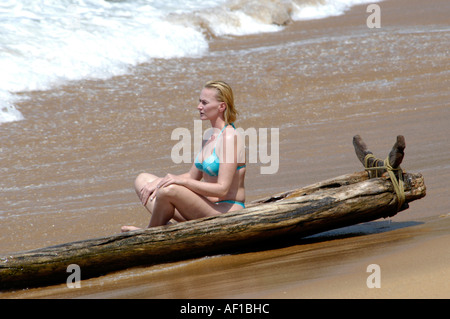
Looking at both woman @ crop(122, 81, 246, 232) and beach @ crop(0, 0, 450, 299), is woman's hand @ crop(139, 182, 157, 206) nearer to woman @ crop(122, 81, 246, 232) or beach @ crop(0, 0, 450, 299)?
woman @ crop(122, 81, 246, 232)

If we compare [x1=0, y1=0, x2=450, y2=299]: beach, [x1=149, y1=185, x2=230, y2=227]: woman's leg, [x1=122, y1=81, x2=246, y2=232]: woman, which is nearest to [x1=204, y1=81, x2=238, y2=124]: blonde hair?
[x1=122, y1=81, x2=246, y2=232]: woman

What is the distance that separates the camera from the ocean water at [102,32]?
10891mm

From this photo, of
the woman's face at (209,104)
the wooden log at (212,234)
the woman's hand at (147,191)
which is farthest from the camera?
the woman's hand at (147,191)

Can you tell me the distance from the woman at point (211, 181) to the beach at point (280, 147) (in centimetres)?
41

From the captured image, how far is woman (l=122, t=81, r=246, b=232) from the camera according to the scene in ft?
15.0

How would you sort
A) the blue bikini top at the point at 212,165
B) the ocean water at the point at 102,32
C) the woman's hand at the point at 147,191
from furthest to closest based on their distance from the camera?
the ocean water at the point at 102,32
the woman's hand at the point at 147,191
the blue bikini top at the point at 212,165

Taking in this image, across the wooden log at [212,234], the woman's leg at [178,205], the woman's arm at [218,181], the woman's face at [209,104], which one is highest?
the woman's face at [209,104]

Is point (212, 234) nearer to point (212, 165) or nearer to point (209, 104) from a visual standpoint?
point (212, 165)

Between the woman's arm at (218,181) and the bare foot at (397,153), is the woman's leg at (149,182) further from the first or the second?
the bare foot at (397,153)

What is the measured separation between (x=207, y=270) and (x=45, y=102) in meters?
6.45

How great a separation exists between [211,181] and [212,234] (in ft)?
1.82

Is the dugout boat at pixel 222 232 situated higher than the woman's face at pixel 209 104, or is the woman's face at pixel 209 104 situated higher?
the woman's face at pixel 209 104

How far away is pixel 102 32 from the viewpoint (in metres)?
12.9

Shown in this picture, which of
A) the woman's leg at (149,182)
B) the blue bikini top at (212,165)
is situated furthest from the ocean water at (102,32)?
the blue bikini top at (212,165)
